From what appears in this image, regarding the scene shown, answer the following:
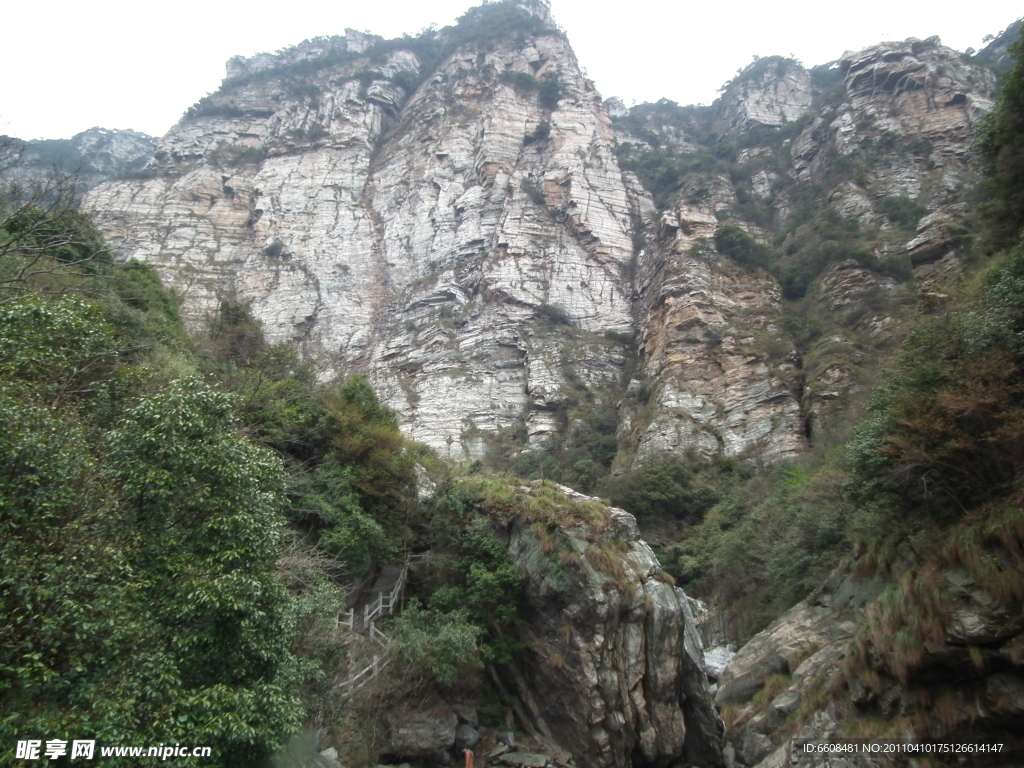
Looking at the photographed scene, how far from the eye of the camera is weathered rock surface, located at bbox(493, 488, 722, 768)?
41.3ft

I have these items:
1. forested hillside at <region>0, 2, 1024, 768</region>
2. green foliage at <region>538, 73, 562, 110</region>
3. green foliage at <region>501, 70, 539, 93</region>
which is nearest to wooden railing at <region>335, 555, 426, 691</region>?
forested hillside at <region>0, 2, 1024, 768</region>

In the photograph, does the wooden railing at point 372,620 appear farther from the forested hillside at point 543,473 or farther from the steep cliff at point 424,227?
the steep cliff at point 424,227

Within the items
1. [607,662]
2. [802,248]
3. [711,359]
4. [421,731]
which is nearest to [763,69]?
[802,248]

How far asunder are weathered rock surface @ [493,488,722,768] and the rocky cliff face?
16137 millimetres

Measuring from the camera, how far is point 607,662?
42.4ft

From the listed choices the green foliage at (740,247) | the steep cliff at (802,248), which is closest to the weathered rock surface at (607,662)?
the steep cliff at (802,248)

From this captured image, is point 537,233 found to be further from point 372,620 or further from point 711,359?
point 372,620

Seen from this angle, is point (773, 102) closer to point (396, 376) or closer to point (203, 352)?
point (396, 376)

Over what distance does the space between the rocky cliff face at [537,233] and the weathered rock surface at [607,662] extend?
16137mm

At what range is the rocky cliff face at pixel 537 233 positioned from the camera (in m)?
32.9

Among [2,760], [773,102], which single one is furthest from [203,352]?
[773,102]

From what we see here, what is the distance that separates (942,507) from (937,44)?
5450cm

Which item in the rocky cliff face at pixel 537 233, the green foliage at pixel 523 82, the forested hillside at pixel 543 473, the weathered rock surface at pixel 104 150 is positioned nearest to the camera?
the forested hillside at pixel 543 473

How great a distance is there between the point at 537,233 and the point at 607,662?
37.6 meters
